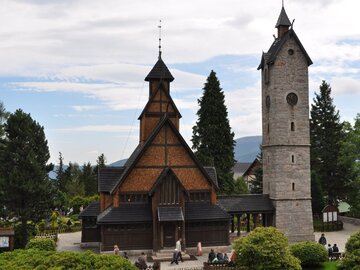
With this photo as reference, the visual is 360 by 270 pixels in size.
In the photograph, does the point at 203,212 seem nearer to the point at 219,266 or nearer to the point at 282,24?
the point at 219,266

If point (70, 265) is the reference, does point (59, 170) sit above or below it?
above

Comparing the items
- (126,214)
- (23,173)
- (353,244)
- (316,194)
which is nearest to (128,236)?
(126,214)

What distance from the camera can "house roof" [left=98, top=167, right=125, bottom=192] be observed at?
31.0 meters

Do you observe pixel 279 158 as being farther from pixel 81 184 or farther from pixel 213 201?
pixel 81 184

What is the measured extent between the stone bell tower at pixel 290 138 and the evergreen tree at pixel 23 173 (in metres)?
18.1

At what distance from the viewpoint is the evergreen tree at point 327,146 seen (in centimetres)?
4719

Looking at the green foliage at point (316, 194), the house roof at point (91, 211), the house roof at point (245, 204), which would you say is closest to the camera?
the house roof at point (91, 211)

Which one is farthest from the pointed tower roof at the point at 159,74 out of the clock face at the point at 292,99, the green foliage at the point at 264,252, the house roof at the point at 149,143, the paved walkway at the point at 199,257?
the green foliage at the point at 264,252

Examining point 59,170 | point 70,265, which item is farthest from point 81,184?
point 70,265

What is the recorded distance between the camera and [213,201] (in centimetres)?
3077

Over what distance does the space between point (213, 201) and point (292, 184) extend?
25.4 ft

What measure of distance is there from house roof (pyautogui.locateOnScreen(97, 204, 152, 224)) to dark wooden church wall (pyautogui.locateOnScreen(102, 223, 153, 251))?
611 mm

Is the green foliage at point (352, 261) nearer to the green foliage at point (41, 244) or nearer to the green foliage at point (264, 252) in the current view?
the green foliage at point (264, 252)

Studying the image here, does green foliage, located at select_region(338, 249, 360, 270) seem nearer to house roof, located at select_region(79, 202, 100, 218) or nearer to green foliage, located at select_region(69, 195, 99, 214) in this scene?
house roof, located at select_region(79, 202, 100, 218)
